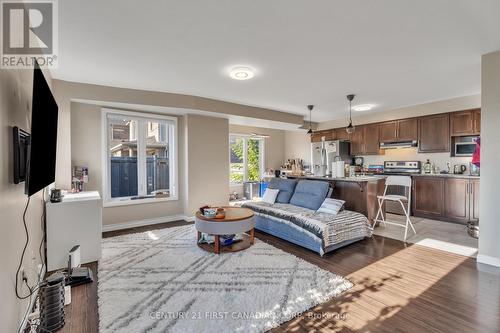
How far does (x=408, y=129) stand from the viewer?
549 centimetres

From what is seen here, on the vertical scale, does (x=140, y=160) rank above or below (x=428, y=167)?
above

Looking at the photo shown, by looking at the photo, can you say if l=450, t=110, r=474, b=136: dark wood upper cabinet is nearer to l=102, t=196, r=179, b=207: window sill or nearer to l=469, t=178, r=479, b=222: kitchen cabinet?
l=469, t=178, r=479, b=222: kitchen cabinet

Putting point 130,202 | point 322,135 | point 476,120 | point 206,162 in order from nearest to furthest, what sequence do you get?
point 476,120 < point 130,202 < point 206,162 < point 322,135

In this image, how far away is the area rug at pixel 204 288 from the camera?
1.91 m

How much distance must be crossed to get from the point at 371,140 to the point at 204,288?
5638 mm

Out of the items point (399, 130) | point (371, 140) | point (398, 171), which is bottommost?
point (398, 171)

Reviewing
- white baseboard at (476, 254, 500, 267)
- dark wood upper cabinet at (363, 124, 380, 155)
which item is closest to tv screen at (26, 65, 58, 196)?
white baseboard at (476, 254, 500, 267)

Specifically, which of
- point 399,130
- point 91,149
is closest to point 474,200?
point 399,130

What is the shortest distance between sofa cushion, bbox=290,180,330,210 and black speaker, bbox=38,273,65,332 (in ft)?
11.2

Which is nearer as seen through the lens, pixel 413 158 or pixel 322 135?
pixel 413 158

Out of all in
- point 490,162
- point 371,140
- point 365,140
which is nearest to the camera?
point 490,162

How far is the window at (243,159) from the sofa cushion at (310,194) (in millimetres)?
3561

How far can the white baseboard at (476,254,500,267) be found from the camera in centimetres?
286

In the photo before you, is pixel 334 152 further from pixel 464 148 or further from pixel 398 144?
pixel 464 148
